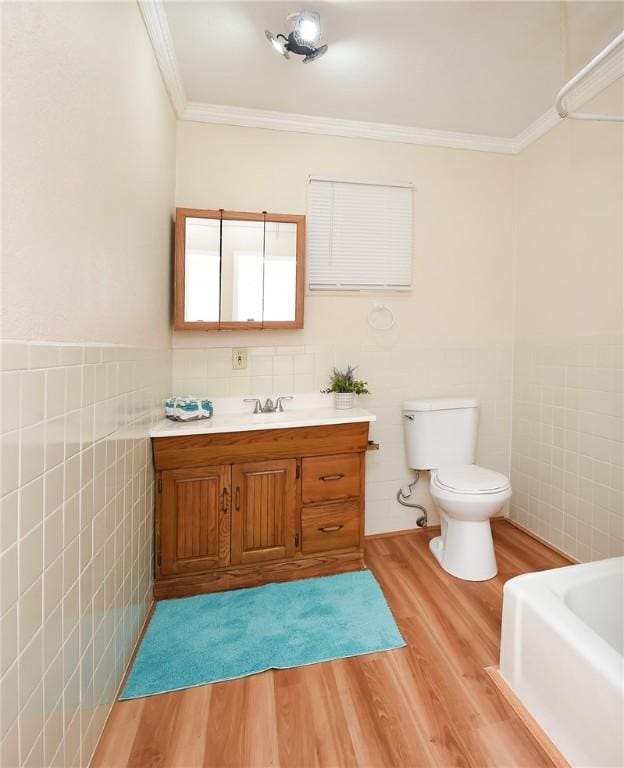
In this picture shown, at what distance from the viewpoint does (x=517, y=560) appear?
2.13m

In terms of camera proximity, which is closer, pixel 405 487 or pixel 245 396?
pixel 245 396

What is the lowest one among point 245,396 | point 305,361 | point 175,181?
point 245,396

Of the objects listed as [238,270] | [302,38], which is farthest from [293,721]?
[302,38]

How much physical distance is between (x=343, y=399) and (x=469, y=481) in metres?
0.80

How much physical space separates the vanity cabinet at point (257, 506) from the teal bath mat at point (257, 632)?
0.11 metres

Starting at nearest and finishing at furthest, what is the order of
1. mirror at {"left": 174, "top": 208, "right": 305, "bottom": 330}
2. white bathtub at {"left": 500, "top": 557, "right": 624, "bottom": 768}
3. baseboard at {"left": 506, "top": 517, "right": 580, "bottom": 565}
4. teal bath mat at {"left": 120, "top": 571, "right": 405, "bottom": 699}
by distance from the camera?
white bathtub at {"left": 500, "top": 557, "right": 624, "bottom": 768}, teal bath mat at {"left": 120, "top": 571, "right": 405, "bottom": 699}, mirror at {"left": 174, "top": 208, "right": 305, "bottom": 330}, baseboard at {"left": 506, "top": 517, "right": 580, "bottom": 565}

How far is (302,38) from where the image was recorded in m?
1.55

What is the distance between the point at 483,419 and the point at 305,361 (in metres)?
1.31

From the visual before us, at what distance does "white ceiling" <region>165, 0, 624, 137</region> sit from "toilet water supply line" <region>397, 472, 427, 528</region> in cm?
223

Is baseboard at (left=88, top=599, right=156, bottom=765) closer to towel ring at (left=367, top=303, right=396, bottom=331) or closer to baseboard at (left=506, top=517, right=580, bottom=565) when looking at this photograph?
towel ring at (left=367, top=303, right=396, bottom=331)

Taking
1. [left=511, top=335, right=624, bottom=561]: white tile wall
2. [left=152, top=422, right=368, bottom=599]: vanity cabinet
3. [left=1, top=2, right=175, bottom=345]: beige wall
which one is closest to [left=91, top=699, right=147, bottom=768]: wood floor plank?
[left=152, top=422, right=368, bottom=599]: vanity cabinet

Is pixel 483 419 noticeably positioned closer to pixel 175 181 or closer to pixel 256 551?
pixel 256 551

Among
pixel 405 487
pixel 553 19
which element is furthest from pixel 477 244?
pixel 405 487

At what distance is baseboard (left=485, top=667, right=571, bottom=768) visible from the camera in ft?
3.62
